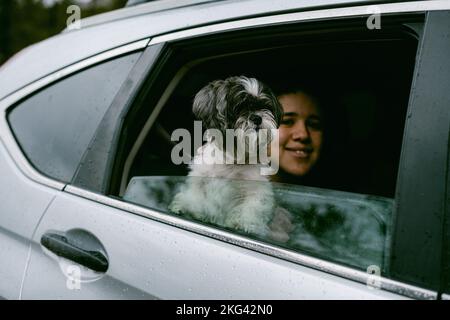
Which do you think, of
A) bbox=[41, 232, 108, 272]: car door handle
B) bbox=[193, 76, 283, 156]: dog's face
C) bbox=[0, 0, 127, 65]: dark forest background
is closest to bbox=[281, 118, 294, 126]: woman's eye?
bbox=[193, 76, 283, 156]: dog's face

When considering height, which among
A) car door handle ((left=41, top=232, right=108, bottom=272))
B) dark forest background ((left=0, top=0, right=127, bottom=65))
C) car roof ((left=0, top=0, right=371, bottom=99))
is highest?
dark forest background ((left=0, top=0, right=127, bottom=65))

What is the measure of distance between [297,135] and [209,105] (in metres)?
0.48

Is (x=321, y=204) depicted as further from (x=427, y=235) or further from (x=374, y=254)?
(x=427, y=235)

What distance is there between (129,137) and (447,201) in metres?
1.10

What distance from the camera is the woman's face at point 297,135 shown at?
2.47 m

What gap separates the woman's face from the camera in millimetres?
2475

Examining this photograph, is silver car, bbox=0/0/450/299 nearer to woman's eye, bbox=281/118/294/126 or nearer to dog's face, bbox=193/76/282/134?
dog's face, bbox=193/76/282/134

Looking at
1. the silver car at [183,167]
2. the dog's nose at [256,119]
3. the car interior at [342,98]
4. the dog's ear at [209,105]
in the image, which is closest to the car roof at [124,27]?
the silver car at [183,167]

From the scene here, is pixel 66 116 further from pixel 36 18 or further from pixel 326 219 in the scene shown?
pixel 36 18

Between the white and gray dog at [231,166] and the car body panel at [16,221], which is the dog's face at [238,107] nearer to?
the white and gray dog at [231,166]

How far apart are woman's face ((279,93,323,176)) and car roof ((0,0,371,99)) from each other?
782mm

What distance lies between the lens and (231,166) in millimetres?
2084

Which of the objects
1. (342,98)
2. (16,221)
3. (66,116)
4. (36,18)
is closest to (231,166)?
(66,116)

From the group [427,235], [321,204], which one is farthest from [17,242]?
[427,235]
